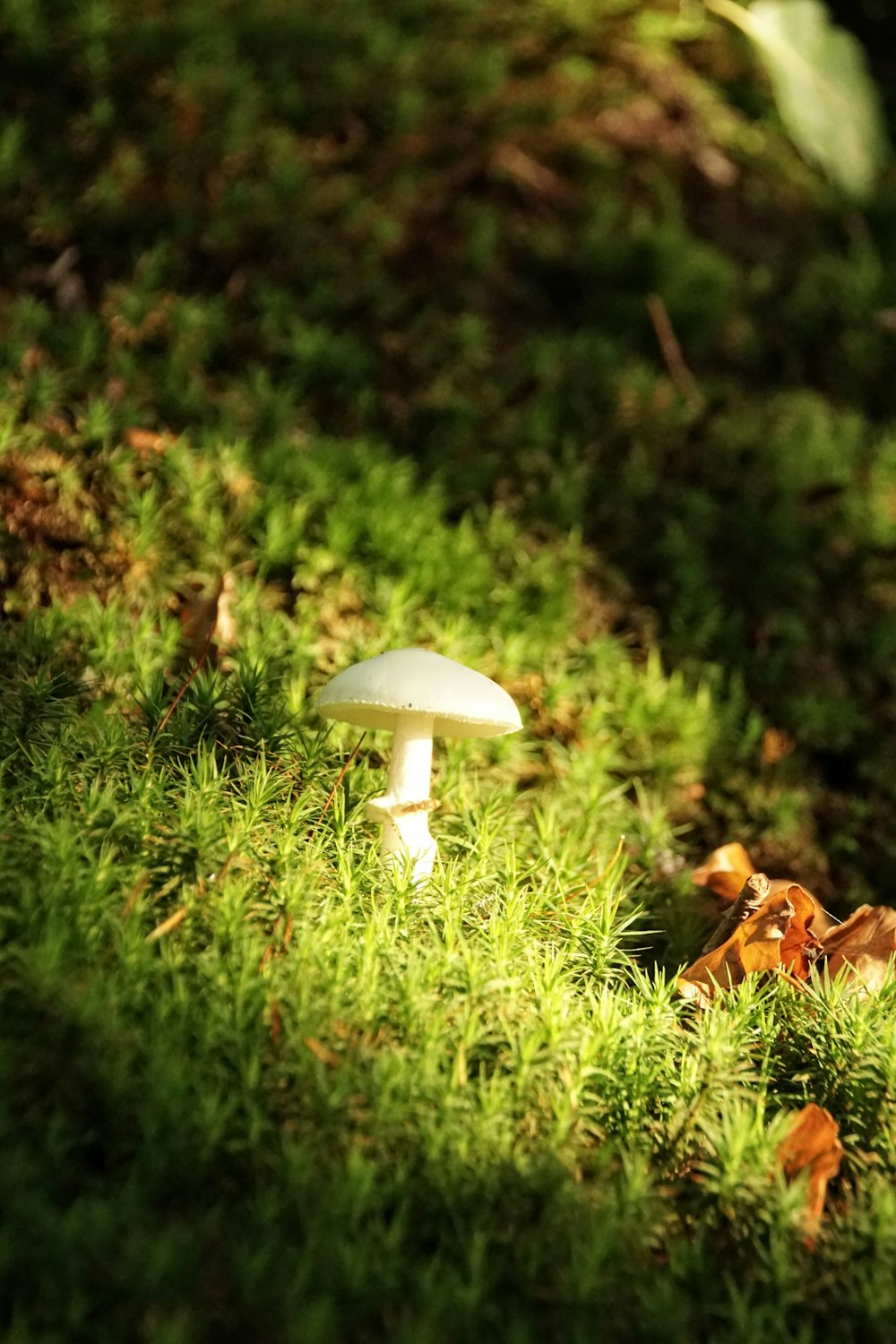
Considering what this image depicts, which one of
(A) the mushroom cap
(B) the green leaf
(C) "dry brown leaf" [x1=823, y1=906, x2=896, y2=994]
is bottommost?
(C) "dry brown leaf" [x1=823, y1=906, x2=896, y2=994]

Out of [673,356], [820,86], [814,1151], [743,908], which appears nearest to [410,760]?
[743,908]

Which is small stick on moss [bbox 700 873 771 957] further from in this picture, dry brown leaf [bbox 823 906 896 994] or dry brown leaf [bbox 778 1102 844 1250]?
dry brown leaf [bbox 778 1102 844 1250]

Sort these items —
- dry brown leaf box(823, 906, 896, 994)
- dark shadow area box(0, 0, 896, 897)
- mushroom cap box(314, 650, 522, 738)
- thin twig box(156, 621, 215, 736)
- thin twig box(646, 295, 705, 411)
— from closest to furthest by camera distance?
mushroom cap box(314, 650, 522, 738) → dry brown leaf box(823, 906, 896, 994) → thin twig box(156, 621, 215, 736) → dark shadow area box(0, 0, 896, 897) → thin twig box(646, 295, 705, 411)

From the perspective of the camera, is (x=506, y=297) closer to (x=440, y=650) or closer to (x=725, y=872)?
(x=440, y=650)

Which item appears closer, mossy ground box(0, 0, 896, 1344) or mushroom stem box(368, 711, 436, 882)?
mossy ground box(0, 0, 896, 1344)

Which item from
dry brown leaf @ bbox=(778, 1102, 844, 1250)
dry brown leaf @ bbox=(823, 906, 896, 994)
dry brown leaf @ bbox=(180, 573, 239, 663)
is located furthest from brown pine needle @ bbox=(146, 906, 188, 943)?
dry brown leaf @ bbox=(823, 906, 896, 994)

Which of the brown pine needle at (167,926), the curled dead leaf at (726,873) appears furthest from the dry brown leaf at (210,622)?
the curled dead leaf at (726,873)

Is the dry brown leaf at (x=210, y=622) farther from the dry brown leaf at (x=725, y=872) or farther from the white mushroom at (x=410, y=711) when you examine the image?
the dry brown leaf at (x=725, y=872)

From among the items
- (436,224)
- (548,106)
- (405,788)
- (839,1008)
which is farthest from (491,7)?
(839,1008)
